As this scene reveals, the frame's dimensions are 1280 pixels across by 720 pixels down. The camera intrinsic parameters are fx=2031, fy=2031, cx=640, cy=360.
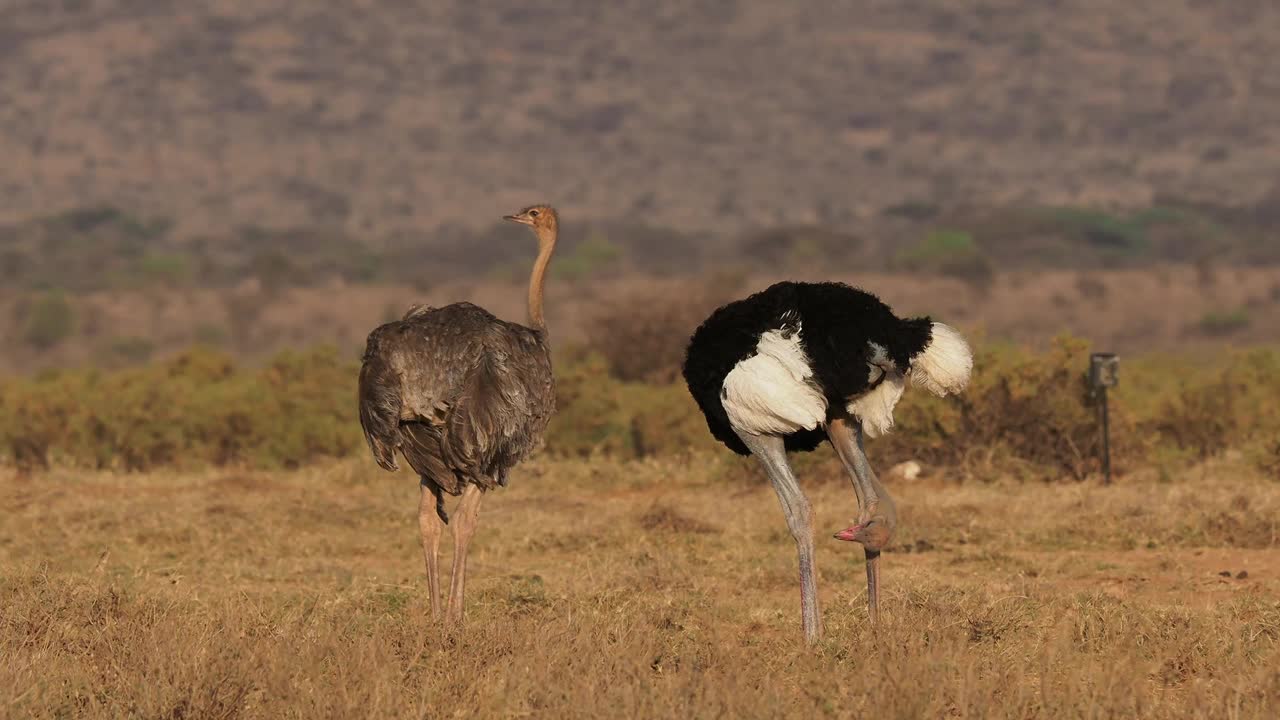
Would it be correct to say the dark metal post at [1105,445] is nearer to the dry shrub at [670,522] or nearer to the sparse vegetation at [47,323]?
the dry shrub at [670,522]

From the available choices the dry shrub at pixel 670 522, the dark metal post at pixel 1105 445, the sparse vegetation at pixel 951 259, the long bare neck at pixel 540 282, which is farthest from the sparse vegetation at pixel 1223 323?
the long bare neck at pixel 540 282

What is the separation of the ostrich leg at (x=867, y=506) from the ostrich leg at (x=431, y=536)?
1.71m

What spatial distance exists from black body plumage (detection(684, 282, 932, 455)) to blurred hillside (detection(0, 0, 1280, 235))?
7129 cm

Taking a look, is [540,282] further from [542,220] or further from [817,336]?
[817,336]

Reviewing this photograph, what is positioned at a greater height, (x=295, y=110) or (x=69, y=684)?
(x=69, y=684)

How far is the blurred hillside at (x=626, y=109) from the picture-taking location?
3250 inches

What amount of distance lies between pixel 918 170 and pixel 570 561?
251 ft

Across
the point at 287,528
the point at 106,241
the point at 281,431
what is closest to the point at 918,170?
the point at 106,241

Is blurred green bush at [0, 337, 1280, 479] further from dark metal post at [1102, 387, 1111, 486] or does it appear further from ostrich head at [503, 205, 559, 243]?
ostrich head at [503, 205, 559, 243]

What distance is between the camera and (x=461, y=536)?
845 cm

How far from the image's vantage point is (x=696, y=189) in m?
85.1

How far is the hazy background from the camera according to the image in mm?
63875

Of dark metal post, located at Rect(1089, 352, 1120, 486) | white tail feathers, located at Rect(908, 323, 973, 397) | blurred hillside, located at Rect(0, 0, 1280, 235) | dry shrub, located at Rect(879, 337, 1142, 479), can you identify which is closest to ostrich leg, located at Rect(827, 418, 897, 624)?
white tail feathers, located at Rect(908, 323, 973, 397)

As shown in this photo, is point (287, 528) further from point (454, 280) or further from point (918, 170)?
point (918, 170)
